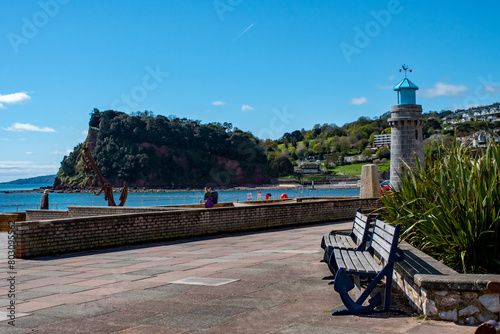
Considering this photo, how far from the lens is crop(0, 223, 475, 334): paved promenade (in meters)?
4.97

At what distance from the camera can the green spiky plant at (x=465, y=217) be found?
621 cm

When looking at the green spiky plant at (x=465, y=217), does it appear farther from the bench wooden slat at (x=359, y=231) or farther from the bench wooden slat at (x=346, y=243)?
the bench wooden slat at (x=346, y=243)

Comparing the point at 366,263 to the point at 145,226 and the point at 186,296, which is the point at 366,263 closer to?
the point at 186,296

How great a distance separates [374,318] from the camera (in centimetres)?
513

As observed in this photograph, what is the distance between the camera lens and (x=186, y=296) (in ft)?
20.8

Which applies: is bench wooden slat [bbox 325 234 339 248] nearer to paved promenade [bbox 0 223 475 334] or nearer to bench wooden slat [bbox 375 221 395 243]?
paved promenade [bbox 0 223 475 334]

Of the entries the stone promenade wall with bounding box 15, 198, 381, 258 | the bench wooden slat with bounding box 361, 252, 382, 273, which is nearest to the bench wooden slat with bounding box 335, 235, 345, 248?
the bench wooden slat with bounding box 361, 252, 382, 273

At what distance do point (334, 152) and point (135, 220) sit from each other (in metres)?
171

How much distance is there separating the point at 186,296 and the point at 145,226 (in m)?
6.97

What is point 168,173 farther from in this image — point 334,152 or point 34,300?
point 34,300

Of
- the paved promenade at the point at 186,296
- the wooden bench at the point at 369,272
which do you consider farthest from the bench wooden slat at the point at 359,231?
the wooden bench at the point at 369,272

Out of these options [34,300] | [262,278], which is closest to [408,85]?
[262,278]

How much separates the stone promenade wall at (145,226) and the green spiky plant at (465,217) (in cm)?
720

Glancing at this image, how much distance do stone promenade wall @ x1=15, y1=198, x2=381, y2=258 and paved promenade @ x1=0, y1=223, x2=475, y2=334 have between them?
1.73 feet
